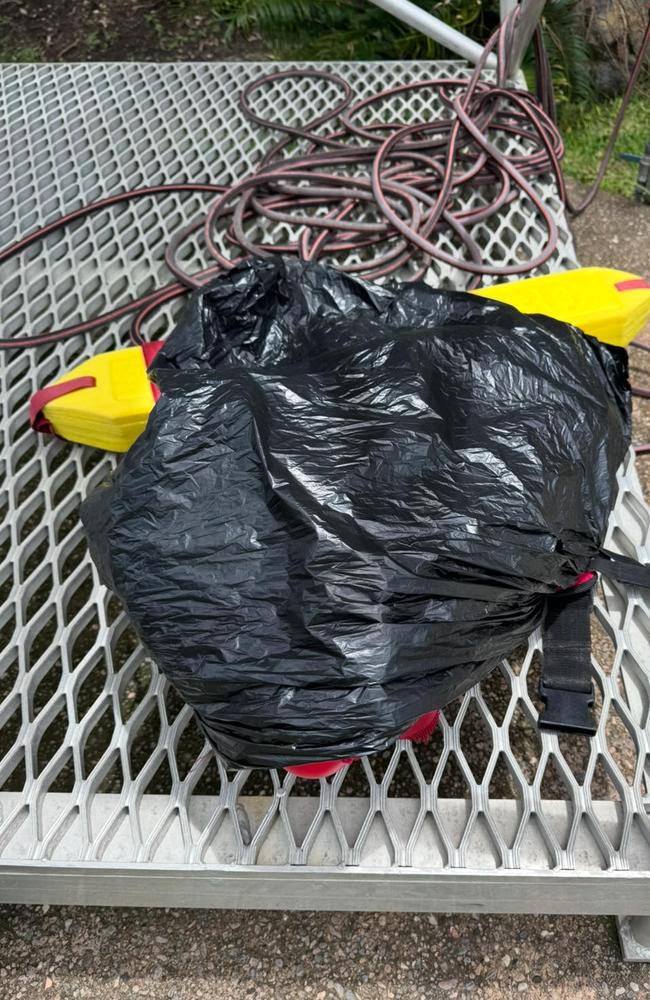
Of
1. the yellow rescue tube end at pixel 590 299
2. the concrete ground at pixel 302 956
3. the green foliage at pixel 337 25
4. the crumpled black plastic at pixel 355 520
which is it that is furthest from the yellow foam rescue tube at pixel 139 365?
the green foliage at pixel 337 25

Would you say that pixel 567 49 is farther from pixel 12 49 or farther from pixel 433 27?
pixel 12 49

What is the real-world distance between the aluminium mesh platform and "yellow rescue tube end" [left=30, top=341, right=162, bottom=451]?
0.20 ft

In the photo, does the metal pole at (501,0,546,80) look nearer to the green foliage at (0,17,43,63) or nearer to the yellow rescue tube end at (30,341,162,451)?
the yellow rescue tube end at (30,341,162,451)

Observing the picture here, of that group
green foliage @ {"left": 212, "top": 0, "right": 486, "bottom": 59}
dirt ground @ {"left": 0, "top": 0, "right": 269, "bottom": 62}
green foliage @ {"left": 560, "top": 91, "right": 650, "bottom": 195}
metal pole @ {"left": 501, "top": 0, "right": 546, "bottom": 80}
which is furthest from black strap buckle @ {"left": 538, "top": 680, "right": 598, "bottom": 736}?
dirt ground @ {"left": 0, "top": 0, "right": 269, "bottom": 62}

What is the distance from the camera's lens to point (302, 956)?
1.10 metres

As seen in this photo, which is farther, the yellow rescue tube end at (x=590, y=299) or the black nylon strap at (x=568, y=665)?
the yellow rescue tube end at (x=590, y=299)

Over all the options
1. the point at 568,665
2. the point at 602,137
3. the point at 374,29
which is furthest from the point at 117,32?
the point at 568,665

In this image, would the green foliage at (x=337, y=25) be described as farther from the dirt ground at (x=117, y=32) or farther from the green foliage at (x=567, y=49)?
the green foliage at (x=567, y=49)

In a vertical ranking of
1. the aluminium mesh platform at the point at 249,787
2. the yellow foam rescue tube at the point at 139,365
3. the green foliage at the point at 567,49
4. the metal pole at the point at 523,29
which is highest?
the metal pole at the point at 523,29

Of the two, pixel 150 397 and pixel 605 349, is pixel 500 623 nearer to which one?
pixel 605 349

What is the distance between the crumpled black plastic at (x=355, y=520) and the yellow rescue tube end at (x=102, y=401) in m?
0.15

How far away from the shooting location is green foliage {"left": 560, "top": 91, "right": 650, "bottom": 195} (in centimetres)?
240

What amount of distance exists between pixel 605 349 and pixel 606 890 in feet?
2.49

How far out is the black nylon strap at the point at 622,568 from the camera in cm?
100
